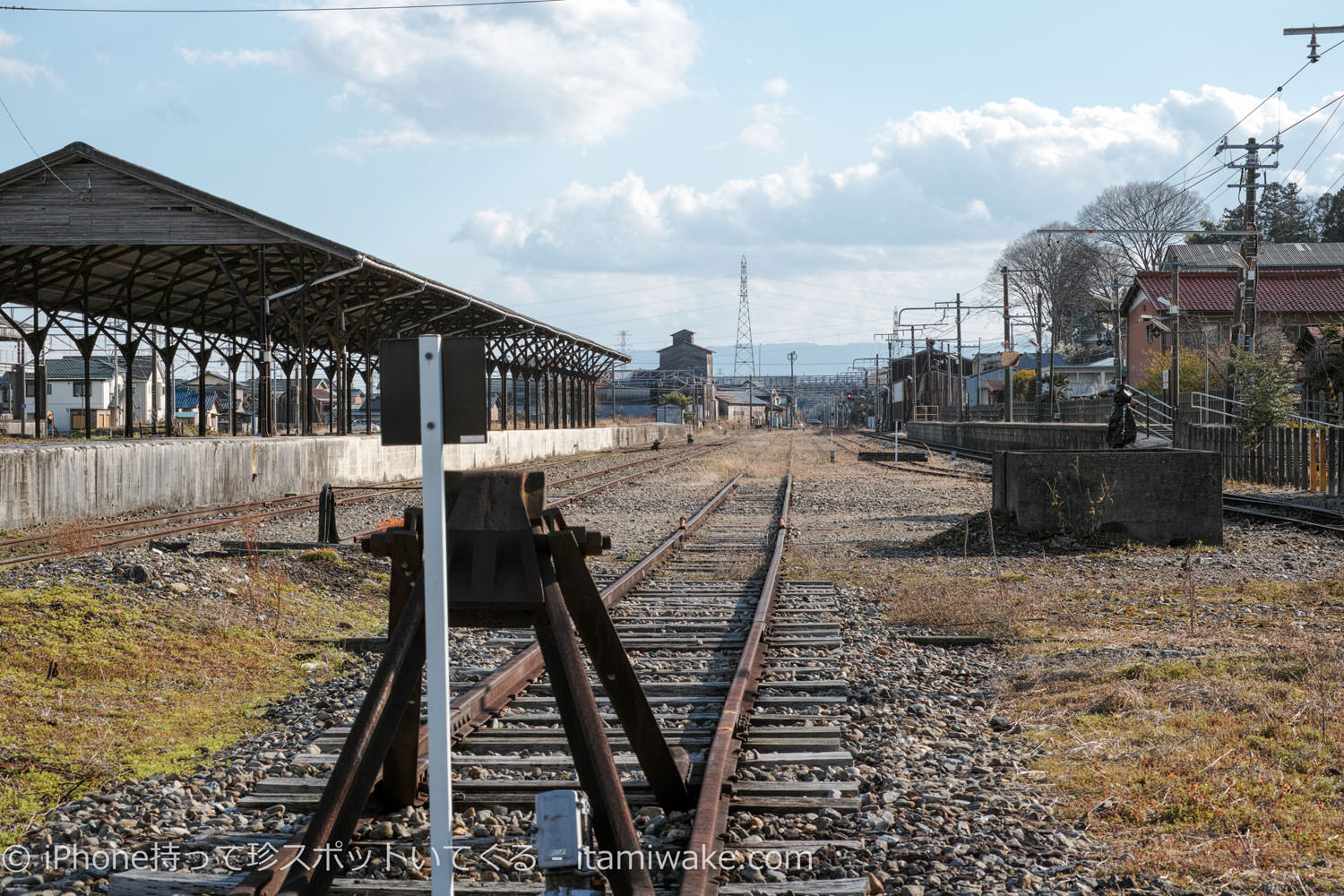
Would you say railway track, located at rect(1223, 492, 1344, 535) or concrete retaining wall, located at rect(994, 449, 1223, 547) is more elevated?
concrete retaining wall, located at rect(994, 449, 1223, 547)

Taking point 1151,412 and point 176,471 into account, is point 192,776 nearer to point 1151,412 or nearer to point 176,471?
point 176,471

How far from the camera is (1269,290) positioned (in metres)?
53.8

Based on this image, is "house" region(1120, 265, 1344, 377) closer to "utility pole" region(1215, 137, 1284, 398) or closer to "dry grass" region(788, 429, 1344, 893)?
"utility pole" region(1215, 137, 1284, 398)

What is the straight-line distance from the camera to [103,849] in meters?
4.29

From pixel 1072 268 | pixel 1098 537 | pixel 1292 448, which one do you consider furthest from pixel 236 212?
pixel 1072 268

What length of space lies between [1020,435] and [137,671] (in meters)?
35.5

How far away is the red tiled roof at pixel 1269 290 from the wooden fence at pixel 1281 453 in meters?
30.2

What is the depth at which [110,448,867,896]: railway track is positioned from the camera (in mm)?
3980

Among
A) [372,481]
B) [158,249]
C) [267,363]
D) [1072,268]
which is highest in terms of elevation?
[1072,268]

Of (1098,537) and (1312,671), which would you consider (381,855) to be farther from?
(1098,537)

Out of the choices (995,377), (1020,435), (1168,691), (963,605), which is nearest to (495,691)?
(1168,691)

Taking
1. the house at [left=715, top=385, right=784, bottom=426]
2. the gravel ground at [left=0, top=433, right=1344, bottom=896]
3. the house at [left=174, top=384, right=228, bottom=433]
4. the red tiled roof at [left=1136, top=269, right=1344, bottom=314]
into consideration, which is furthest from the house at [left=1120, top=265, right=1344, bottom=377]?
the house at [left=715, top=385, right=784, bottom=426]

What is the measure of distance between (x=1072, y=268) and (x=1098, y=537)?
80.6 metres

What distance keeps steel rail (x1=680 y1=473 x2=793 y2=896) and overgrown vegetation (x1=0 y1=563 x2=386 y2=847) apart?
97.7 inches
